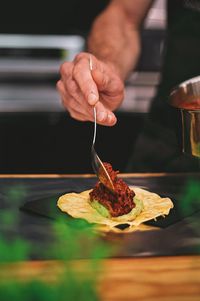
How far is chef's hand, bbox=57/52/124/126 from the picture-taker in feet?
6.37

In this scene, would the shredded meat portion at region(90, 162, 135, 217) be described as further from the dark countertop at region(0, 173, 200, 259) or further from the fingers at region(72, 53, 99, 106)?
the fingers at region(72, 53, 99, 106)

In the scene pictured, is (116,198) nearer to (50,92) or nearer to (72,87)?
(72,87)

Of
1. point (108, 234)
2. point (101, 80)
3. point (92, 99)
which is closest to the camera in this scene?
point (108, 234)

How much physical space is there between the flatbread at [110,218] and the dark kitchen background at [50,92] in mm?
1539

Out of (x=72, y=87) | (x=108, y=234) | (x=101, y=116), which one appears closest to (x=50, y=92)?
(x=72, y=87)

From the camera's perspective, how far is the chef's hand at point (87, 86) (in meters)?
1.94

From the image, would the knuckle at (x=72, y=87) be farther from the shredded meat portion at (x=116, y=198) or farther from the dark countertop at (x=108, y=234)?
the shredded meat portion at (x=116, y=198)

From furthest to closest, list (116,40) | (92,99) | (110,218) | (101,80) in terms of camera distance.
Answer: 1. (116,40)
2. (101,80)
3. (92,99)
4. (110,218)

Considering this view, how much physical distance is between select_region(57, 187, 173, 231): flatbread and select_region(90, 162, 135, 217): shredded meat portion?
27mm

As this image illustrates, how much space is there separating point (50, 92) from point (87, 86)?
1447 millimetres

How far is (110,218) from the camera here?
66.5 inches

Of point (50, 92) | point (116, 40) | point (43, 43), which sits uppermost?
point (116, 40)

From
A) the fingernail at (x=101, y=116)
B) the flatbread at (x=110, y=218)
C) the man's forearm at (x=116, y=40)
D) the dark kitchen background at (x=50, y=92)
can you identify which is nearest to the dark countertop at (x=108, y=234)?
the flatbread at (x=110, y=218)

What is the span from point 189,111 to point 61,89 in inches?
22.6
